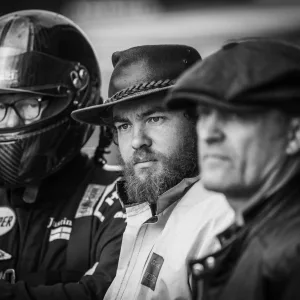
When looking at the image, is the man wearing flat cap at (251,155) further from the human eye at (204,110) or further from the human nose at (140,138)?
the human nose at (140,138)

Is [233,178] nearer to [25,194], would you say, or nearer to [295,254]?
[295,254]

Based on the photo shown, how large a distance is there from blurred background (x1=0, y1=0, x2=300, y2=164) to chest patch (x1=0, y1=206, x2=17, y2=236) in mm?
2895

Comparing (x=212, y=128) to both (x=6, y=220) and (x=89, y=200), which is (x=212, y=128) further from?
(x=6, y=220)

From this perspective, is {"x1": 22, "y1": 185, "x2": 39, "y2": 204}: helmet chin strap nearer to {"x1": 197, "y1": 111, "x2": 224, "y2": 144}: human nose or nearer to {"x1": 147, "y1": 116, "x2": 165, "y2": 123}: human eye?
{"x1": 147, "y1": 116, "x2": 165, "y2": 123}: human eye

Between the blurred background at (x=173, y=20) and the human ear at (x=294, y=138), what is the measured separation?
171 inches

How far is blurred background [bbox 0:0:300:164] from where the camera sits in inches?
233

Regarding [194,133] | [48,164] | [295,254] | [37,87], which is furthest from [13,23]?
[295,254]

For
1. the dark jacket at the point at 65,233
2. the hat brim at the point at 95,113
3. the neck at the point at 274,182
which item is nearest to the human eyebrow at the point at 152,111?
the hat brim at the point at 95,113

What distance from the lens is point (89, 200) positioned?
9.52 ft

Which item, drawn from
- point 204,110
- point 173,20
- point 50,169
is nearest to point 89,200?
point 50,169

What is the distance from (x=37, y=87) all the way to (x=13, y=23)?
0.38 m

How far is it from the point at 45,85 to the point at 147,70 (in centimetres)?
77

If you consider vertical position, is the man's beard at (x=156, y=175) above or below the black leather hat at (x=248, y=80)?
below

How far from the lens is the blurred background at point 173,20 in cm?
591
